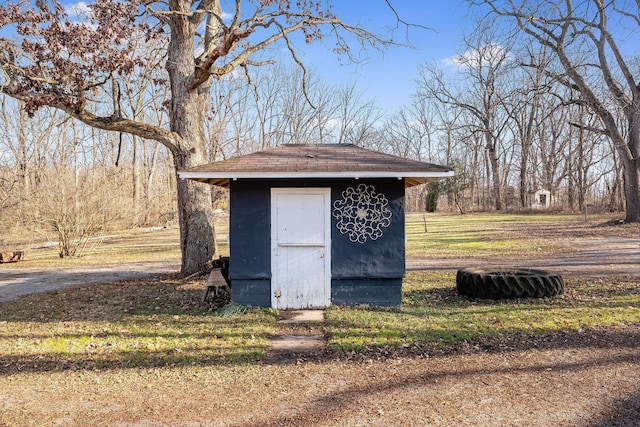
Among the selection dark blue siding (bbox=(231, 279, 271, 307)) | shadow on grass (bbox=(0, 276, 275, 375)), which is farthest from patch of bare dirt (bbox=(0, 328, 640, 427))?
dark blue siding (bbox=(231, 279, 271, 307))

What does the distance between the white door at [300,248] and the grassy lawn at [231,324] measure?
1.41 ft

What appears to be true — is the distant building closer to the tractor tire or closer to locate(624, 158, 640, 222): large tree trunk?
locate(624, 158, 640, 222): large tree trunk

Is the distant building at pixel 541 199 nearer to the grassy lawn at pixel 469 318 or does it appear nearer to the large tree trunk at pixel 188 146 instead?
the grassy lawn at pixel 469 318

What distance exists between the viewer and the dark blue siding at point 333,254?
7012 mm

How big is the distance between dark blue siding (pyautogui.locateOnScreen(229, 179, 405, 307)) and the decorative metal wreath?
7 cm

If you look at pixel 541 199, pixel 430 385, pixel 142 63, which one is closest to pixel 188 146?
pixel 142 63

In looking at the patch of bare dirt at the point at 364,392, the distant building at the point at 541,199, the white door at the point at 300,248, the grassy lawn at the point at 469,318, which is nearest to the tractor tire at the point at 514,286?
the grassy lawn at the point at 469,318

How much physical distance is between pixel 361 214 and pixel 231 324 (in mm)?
2648

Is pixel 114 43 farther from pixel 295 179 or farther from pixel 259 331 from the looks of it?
pixel 259 331

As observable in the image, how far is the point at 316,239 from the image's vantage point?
7043 millimetres

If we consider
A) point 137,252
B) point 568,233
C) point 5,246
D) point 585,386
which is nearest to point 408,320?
point 585,386

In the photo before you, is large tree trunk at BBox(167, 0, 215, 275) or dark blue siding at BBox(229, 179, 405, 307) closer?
dark blue siding at BBox(229, 179, 405, 307)

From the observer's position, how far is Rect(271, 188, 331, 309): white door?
705 centimetres

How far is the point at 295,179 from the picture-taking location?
7.09m
